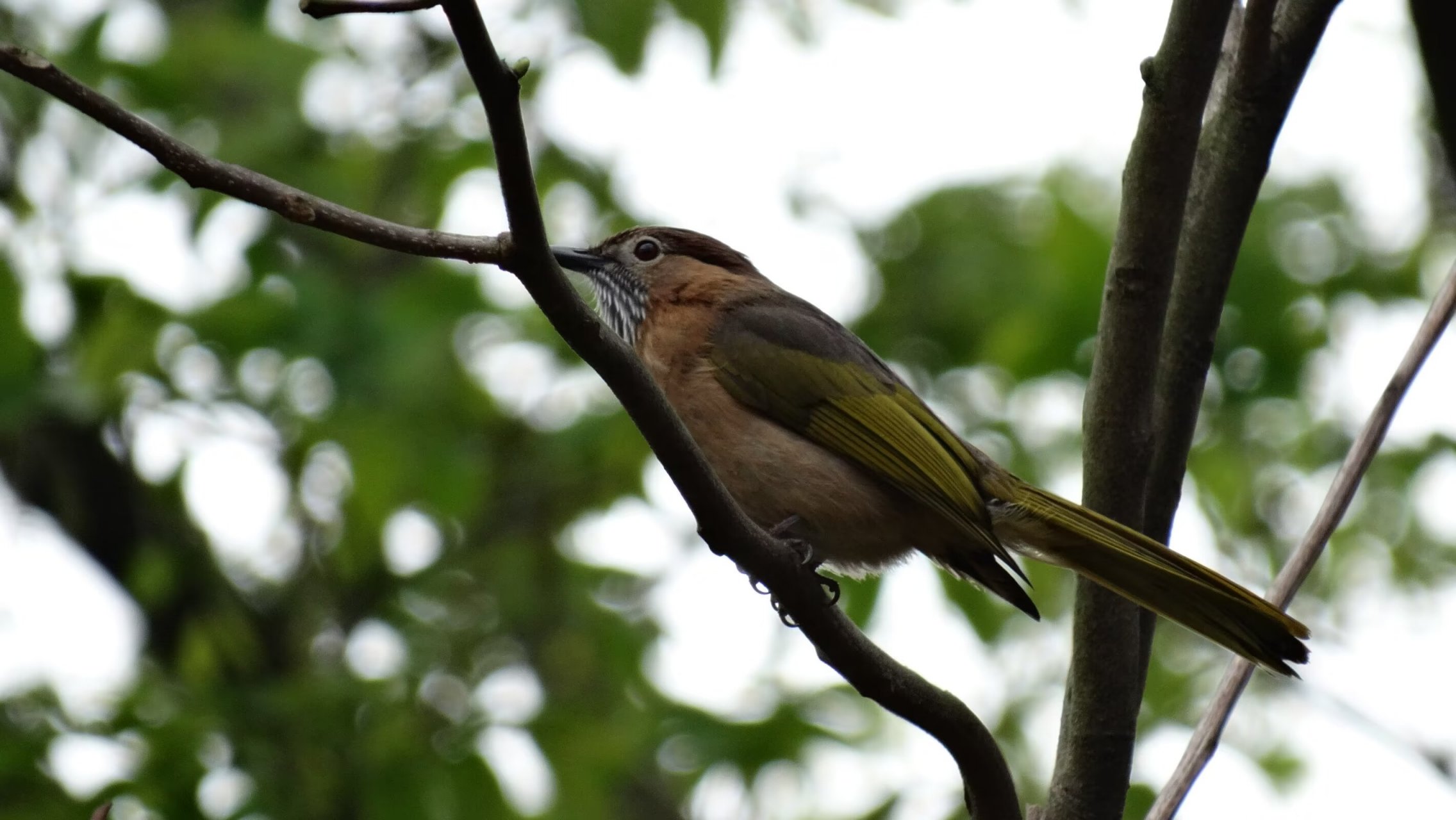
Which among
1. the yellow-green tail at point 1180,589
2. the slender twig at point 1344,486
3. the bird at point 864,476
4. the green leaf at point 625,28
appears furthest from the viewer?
the green leaf at point 625,28

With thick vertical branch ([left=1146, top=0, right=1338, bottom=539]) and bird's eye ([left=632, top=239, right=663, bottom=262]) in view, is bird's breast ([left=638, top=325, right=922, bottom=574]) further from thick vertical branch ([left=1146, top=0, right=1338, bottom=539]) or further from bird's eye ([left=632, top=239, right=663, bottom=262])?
bird's eye ([left=632, top=239, right=663, bottom=262])

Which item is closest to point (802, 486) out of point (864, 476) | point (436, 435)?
point (864, 476)

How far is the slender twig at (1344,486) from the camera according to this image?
320 cm

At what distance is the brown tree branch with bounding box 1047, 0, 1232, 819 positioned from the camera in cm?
323

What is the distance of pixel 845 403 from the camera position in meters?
4.70

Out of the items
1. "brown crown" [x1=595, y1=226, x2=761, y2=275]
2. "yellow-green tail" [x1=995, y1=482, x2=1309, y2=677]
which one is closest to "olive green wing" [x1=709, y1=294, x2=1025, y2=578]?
"yellow-green tail" [x1=995, y1=482, x2=1309, y2=677]

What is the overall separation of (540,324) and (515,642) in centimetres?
181

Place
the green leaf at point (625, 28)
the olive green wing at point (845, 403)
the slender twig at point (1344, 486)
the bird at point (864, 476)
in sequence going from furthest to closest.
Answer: the green leaf at point (625, 28) → the olive green wing at point (845, 403) → the bird at point (864, 476) → the slender twig at point (1344, 486)

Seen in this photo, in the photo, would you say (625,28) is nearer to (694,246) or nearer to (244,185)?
(694,246)

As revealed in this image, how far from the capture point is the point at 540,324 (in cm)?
777

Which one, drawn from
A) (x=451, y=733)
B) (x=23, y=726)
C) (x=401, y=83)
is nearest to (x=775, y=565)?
(x=451, y=733)

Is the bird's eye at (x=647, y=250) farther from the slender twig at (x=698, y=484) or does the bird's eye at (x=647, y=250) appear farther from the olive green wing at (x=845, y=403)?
the slender twig at (x=698, y=484)

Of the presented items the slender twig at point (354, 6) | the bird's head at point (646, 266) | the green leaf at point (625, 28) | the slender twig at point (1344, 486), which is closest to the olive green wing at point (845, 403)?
the bird's head at point (646, 266)

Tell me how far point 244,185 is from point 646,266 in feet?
10.1
